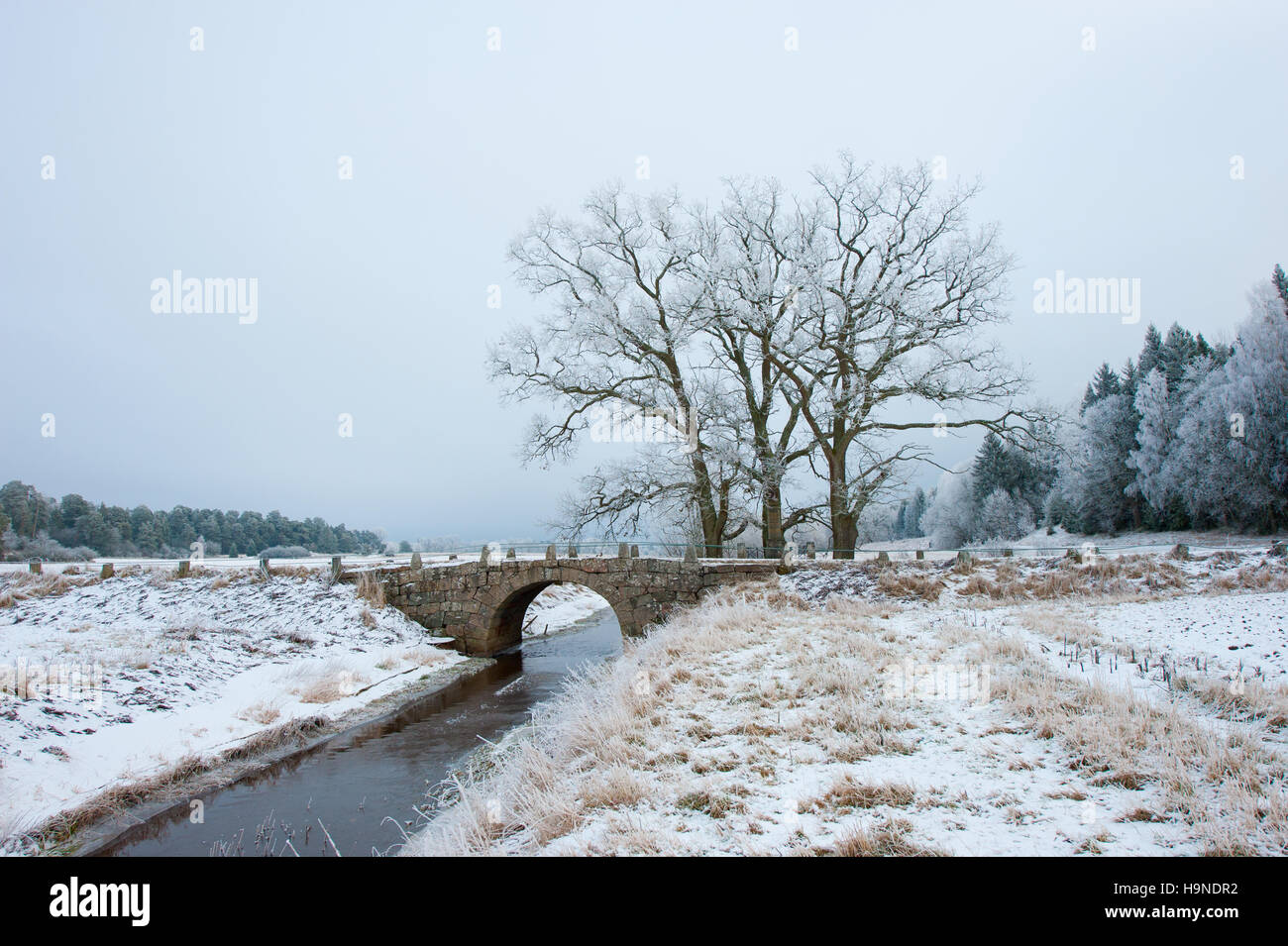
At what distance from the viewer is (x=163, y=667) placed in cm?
1184

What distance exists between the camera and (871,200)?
18188 mm

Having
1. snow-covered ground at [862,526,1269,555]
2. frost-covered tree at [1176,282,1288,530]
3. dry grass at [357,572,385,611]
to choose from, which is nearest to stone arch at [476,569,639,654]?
dry grass at [357,572,385,611]

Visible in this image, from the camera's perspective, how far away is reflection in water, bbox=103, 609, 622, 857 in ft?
24.2

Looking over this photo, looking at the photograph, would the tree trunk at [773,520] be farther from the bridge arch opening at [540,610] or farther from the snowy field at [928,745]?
the snowy field at [928,745]

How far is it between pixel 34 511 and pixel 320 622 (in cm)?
5561

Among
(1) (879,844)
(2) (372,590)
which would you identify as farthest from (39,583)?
(1) (879,844)

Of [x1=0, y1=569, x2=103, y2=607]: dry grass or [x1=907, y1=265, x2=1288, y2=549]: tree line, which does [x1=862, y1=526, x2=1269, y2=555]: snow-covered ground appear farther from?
[x1=0, y1=569, x2=103, y2=607]: dry grass

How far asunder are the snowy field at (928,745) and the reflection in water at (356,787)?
3.72 ft

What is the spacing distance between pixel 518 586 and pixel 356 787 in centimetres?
1075

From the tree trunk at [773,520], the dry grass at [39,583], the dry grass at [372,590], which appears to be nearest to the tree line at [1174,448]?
the tree trunk at [773,520]

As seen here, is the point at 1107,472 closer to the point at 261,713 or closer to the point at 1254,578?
the point at 1254,578

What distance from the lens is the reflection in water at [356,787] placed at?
7383 millimetres

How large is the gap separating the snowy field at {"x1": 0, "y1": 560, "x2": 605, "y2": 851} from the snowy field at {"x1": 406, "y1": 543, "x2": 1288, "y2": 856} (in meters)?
4.96

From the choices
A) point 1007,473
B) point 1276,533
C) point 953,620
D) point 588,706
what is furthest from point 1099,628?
point 1007,473
